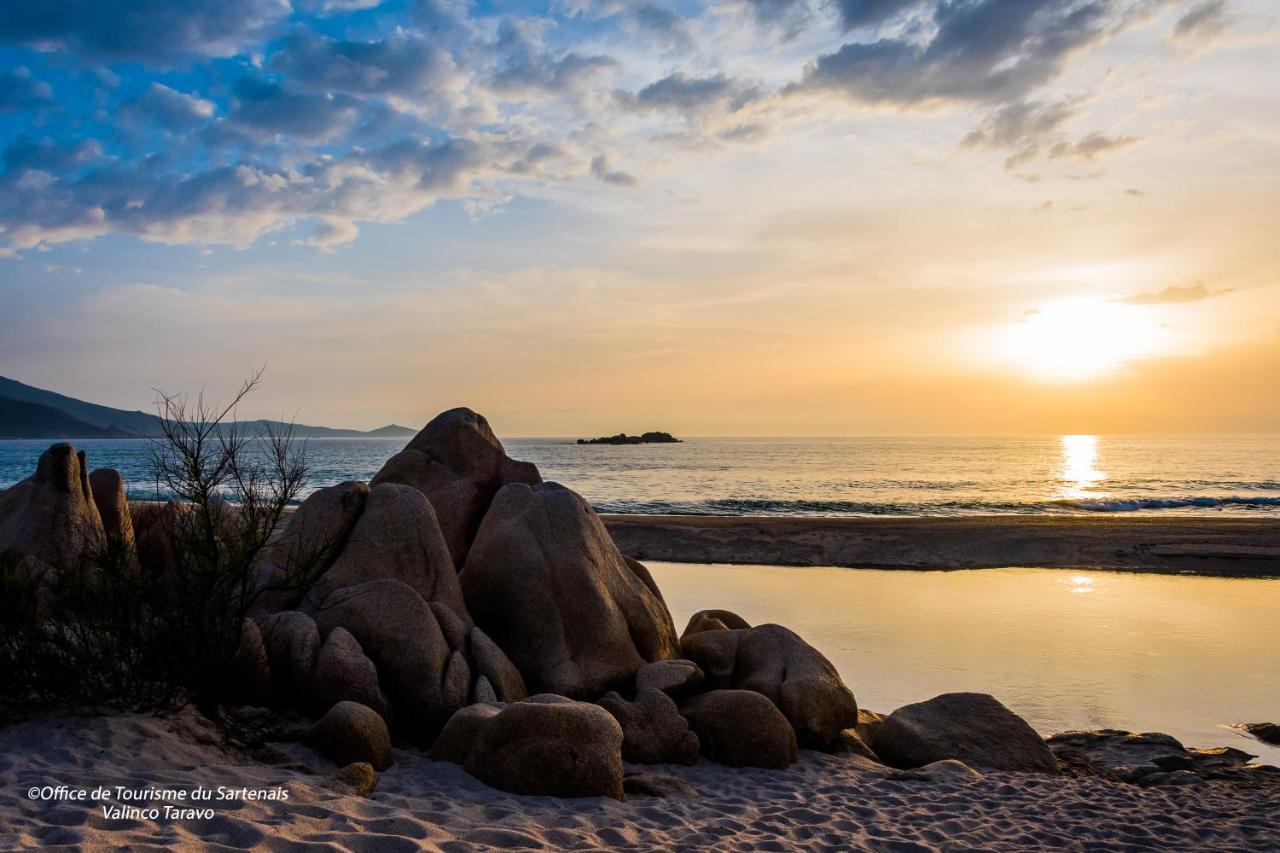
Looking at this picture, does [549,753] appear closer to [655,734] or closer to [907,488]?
[655,734]

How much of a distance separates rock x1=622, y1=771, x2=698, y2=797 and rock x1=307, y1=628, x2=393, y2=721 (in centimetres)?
291

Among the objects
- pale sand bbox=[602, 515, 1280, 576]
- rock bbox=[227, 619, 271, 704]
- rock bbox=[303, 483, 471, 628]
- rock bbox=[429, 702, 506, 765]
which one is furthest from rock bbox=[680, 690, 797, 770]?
pale sand bbox=[602, 515, 1280, 576]

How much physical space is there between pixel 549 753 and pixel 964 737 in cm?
534

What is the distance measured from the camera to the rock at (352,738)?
336 inches

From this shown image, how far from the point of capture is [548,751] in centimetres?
825

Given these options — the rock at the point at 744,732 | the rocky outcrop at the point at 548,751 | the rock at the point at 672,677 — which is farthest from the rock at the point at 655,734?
the rocky outcrop at the point at 548,751

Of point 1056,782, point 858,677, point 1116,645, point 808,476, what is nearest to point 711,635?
point 858,677

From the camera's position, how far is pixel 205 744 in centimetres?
819

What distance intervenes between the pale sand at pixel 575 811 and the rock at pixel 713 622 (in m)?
5.04

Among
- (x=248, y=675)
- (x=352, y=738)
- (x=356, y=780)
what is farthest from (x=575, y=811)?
(x=248, y=675)

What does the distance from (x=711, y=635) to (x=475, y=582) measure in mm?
3600

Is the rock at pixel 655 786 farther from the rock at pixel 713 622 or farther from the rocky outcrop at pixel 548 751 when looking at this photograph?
the rock at pixel 713 622

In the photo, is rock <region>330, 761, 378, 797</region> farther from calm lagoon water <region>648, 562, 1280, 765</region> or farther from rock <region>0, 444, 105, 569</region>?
rock <region>0, 444, 105, 569</region>

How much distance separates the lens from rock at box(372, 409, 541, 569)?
15.7 m
